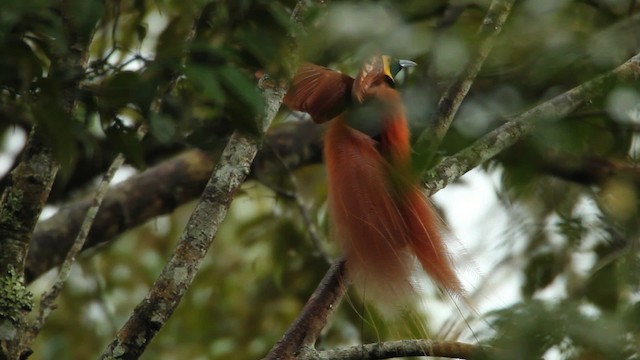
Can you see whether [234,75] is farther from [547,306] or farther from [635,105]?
[635,105]

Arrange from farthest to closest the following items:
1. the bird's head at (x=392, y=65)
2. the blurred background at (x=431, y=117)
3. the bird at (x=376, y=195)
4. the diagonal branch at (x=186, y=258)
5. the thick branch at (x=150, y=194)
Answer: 1. the thick branch at (x=150, y=194)
2. the bird's head at (x=392, y=65)
3. the bird at (x=376, y=195)
4. the diagonal branch at (x=186, y=258)
5. the blurred background at (x=431, y=117)

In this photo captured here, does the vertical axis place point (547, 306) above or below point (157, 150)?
above

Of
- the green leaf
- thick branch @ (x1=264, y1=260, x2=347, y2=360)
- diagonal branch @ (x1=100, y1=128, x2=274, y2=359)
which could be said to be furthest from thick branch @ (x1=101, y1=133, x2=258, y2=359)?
the green leaf

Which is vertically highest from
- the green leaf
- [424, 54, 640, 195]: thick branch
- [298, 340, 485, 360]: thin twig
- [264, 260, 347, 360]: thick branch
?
the green leaf

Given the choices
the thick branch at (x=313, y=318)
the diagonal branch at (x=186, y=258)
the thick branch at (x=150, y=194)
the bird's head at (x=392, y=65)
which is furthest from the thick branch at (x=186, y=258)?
the thick branch at (x=150, y=194)

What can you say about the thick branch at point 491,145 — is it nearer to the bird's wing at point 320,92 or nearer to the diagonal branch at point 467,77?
the diagonal branch at point 467,77

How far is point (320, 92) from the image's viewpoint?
311cm

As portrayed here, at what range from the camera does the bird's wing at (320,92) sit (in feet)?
10.2

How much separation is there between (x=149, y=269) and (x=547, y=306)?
11.8 ft

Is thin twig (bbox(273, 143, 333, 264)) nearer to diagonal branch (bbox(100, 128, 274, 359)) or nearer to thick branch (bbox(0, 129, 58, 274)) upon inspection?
diagonal branch (bbox(100, 128, 274, 359))

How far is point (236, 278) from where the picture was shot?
485 cm

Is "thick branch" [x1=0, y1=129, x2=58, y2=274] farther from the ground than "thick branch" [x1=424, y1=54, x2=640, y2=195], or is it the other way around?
"thick branch" [x1=0, y1=129, x2=58, y2=274]

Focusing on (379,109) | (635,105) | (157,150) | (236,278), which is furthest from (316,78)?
(236,278)

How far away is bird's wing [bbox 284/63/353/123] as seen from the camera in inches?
122
